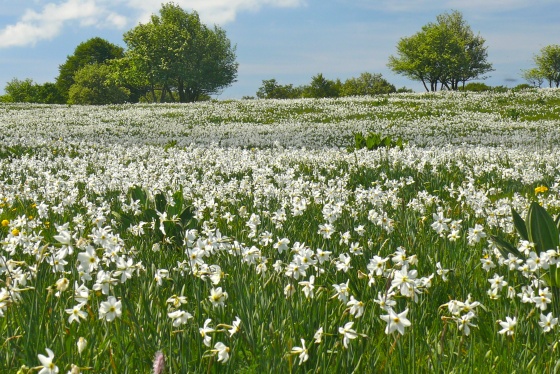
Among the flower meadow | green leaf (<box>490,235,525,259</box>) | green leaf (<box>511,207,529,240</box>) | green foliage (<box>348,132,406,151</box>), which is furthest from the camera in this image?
green foliage (<box>348,132,406,151</box>)

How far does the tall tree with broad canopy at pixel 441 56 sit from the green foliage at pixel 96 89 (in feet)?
170

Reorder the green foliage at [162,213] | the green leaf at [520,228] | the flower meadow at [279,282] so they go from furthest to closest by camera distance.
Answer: the green foliage at [162,213] → the green leaf at [520,228] → the flower meadow at [279,282]

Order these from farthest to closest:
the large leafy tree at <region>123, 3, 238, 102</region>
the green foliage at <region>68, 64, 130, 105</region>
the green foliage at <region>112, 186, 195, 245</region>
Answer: the green foliage at <region>68, 64, 130, 105</region> → the large leafy tree at <region>123, 3, 238, 102</region> → the green foliage at <region>112, 186, 195, 245</region>

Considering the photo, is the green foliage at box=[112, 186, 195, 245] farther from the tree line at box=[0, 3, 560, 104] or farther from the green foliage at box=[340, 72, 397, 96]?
the green foliage at box=[340, 72, 397, 96]

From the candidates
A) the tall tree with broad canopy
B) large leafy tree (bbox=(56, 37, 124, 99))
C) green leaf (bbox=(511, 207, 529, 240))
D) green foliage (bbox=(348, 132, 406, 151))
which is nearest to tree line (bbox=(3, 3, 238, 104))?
large leafy tree (bbox=(56, 37, 124, 99))

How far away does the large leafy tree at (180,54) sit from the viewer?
84.3m

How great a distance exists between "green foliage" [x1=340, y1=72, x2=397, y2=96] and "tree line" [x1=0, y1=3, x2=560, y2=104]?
0.70 ft

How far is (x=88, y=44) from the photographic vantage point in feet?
413

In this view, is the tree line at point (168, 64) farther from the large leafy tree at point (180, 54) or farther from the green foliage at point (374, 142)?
the green foliage at point (374, 142)

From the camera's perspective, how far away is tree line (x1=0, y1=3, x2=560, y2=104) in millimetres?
86000

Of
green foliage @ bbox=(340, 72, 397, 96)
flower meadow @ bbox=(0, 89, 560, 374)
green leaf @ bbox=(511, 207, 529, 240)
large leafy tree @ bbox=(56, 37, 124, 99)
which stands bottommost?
flower meadow @ bbox=(0, 89, 560, 374)

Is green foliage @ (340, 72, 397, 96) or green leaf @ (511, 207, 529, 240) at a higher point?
green foliage @ (340, 72, 397, 96)

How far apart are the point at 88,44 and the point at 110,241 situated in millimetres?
133115

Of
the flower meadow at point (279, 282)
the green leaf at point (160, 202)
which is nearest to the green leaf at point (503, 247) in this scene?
the flower meadow at point (279, 282)
